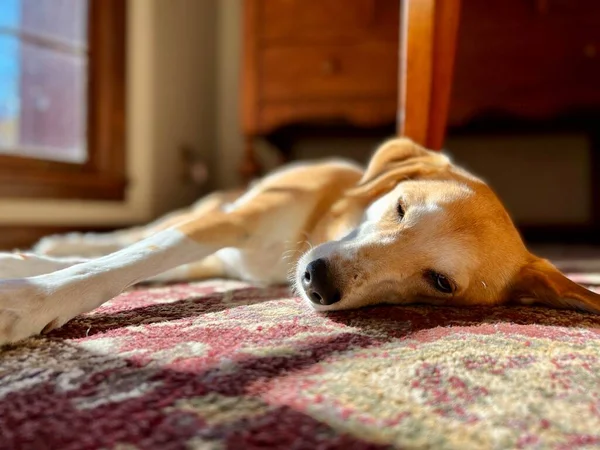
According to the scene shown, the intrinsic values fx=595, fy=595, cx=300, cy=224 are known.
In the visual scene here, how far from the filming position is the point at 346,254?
1098 millimetres

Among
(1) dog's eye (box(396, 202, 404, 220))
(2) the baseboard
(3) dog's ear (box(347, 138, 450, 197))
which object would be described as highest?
(3) dog's ear (box(347, 138, 450, 197))

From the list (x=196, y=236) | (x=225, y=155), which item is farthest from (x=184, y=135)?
(x=196, y=236)

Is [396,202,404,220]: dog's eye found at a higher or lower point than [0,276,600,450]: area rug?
higher

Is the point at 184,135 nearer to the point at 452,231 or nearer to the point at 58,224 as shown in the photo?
the point at 58,224

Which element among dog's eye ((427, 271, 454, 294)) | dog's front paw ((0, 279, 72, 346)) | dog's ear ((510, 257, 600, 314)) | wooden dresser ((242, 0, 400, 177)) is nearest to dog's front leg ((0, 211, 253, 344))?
dog's front paw ((0, 279, 72, 346))

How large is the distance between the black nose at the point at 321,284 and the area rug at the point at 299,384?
47 mm

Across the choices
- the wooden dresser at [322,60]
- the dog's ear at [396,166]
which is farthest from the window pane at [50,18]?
the dog's ear at [396,166]

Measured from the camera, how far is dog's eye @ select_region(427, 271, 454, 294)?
1203 millimetres

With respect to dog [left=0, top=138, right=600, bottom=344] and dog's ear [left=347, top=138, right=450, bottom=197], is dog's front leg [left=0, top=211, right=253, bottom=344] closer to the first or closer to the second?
dog [left=0, top=138, right=600, bottom=344]

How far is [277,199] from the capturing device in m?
1.57

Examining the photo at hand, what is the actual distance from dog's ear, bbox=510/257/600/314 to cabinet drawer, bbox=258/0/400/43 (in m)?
1.85

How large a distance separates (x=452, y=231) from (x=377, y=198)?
303 millimetres

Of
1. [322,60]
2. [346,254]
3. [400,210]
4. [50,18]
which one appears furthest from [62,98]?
[346,254]

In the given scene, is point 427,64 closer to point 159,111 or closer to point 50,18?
point 50,18
